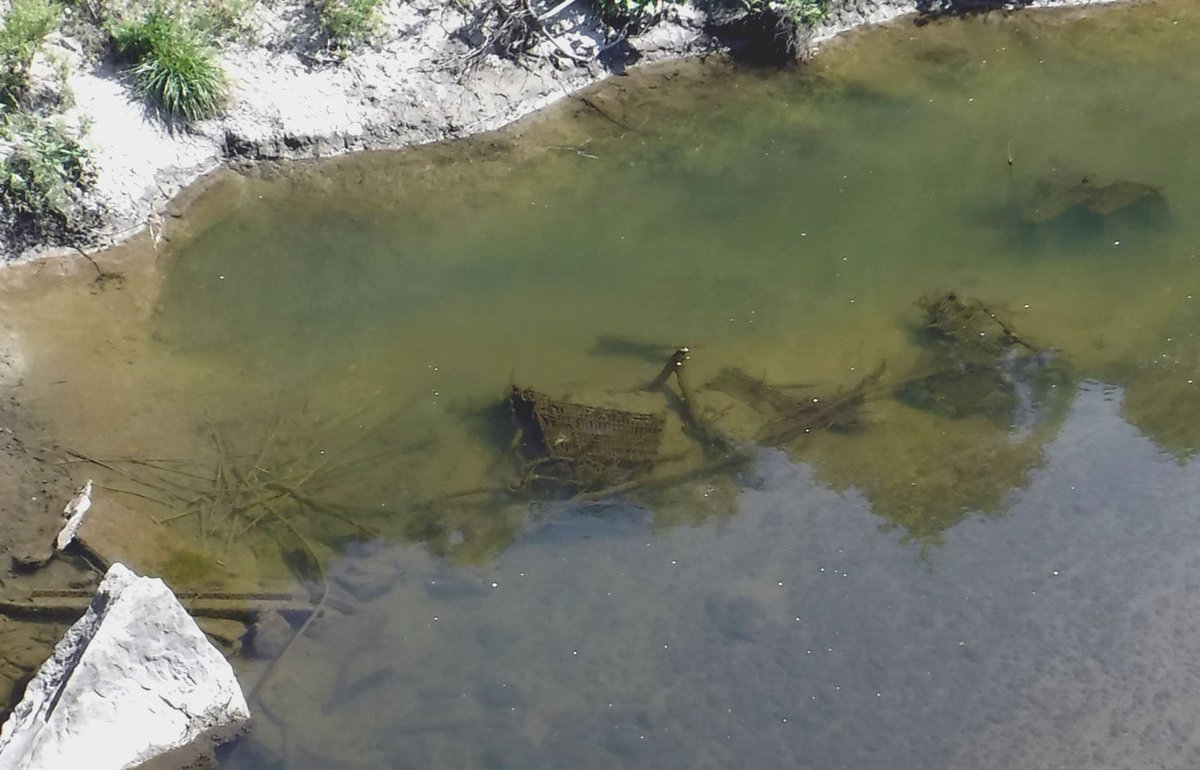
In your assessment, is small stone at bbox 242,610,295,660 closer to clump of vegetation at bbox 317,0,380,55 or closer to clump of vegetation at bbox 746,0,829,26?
clump of vegetation at bbox 317,0,380,55

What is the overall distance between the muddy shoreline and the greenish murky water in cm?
27

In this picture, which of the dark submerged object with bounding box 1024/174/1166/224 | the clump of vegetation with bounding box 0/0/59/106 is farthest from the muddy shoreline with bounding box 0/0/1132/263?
the dark submerged object with bounding box 1024/174/1166/224

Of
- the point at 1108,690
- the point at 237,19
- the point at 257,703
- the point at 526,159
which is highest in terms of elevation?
the point at 237,19

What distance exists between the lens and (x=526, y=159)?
9.38 metres

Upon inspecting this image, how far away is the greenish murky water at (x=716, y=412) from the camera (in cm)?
587

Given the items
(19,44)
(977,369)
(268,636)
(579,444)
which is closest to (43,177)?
(19,44)

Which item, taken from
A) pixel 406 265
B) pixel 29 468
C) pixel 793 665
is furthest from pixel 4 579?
pixel 793 665

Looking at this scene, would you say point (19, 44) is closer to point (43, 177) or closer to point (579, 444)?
point (43, 177)

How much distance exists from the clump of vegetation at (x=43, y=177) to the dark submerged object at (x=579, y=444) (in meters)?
4.21

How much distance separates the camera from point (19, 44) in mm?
8273

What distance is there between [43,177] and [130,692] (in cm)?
465

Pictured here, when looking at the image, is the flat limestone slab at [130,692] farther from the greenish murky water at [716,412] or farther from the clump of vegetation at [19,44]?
the clump of vegetation at [19,44]

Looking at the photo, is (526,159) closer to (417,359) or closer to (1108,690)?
(417,359)

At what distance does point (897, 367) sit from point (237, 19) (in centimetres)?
666
